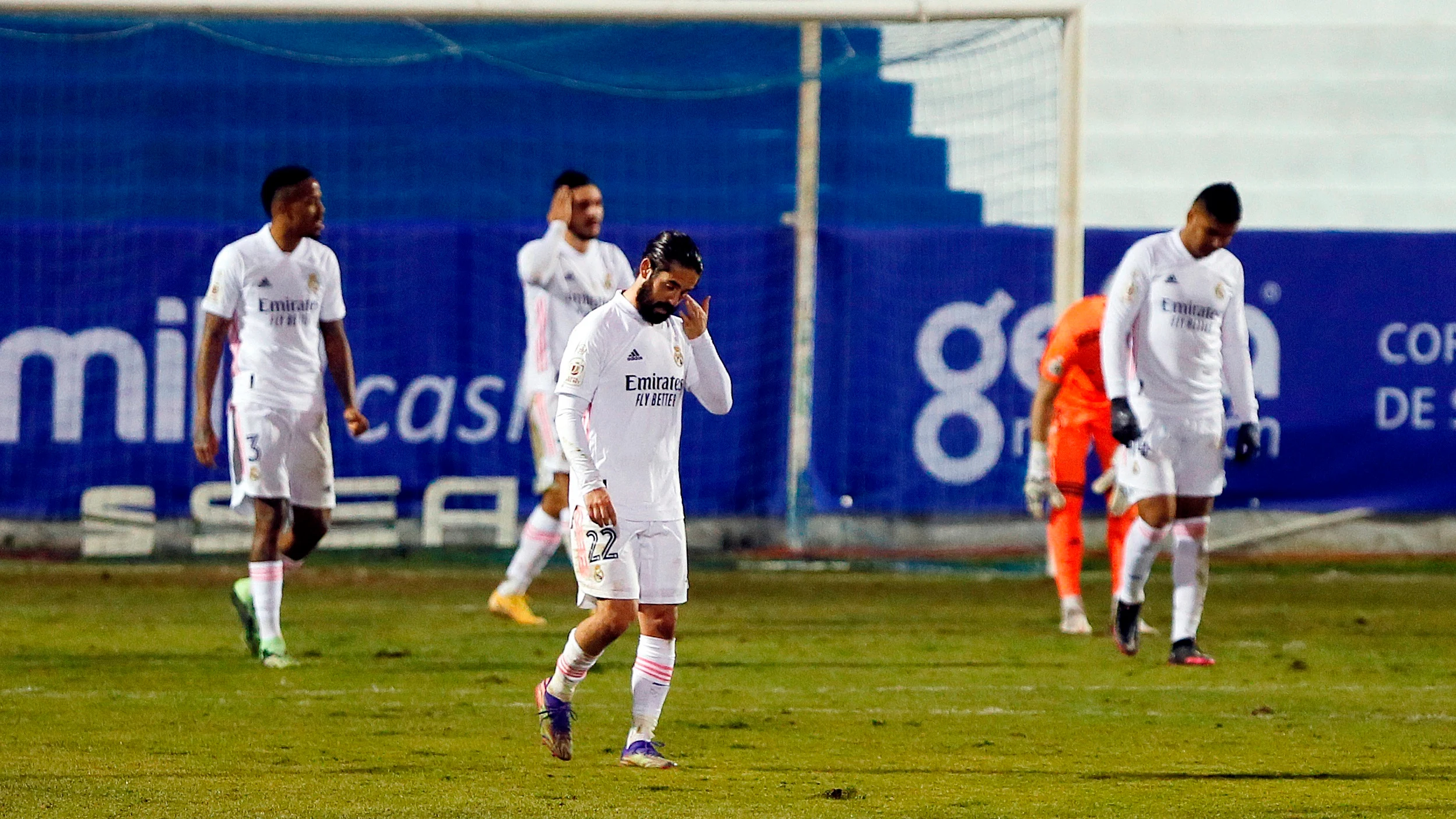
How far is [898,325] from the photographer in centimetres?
1476

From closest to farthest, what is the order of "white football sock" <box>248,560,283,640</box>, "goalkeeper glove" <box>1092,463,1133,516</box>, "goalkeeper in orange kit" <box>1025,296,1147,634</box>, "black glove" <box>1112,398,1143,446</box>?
"white football sock" <box>248,560,283,640</box>, "black glove" <box>1112,398,1143,446</box>, "goalkeeper glove" <box>1092,463,1133,516</box>, "goalkeeper in orange kit" <box>1025,296,1147,634</box>

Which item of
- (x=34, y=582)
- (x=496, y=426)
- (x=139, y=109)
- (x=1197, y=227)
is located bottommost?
(x=34, y=582)

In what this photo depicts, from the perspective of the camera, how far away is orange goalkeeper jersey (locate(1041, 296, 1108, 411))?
10.5 meters

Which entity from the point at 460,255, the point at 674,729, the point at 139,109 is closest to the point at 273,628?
the point at 674,729

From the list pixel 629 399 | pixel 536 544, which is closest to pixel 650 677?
pixel 629 399

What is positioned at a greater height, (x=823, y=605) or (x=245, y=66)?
(x=245, y=66)

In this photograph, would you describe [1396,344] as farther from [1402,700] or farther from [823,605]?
[1402,700]

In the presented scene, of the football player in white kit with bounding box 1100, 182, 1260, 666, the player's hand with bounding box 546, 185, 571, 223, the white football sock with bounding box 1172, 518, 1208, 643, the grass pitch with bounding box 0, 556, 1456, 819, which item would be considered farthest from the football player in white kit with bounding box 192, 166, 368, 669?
the white football sock with bounding box 1172, 518, 1208, 643

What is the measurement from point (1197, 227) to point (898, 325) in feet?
17.6

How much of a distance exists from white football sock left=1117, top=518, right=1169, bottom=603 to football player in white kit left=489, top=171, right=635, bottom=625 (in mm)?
2642

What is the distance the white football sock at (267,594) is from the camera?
367 inches

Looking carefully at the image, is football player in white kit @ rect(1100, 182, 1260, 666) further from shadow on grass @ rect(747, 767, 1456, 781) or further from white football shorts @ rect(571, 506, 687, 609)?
white football shorts @ rect(571, 506, 687, 609)

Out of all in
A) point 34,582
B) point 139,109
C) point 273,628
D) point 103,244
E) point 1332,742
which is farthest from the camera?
point 139,109

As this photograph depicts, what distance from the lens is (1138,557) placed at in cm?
984
